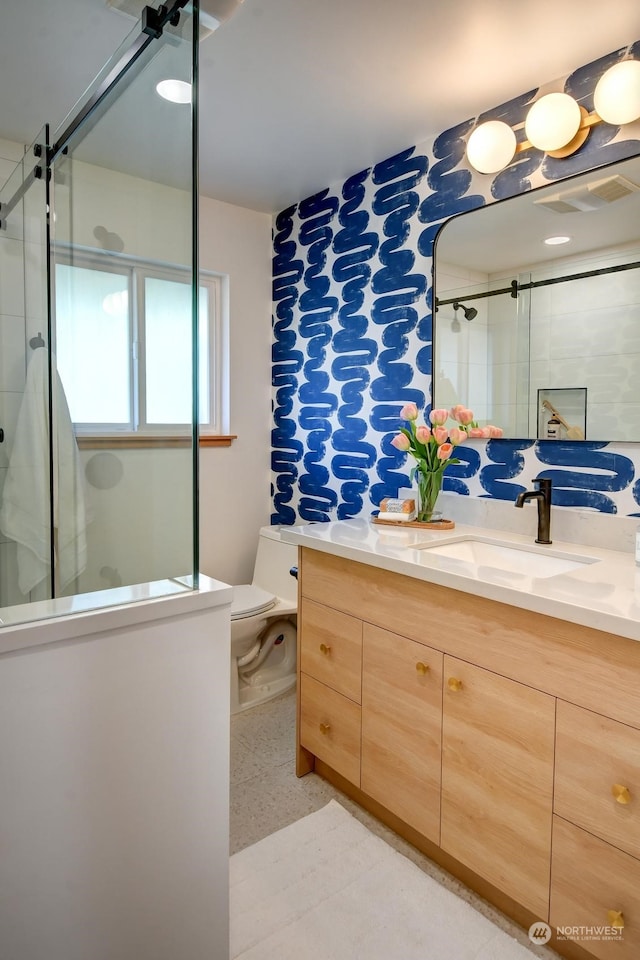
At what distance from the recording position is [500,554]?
1865mm

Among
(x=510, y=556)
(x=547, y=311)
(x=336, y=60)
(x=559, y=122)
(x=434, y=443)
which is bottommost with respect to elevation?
(x=510, y=556)

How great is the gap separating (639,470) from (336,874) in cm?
144

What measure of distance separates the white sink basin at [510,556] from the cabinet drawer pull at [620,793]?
567mm

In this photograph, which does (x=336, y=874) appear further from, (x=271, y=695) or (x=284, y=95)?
(x=284, y=95)

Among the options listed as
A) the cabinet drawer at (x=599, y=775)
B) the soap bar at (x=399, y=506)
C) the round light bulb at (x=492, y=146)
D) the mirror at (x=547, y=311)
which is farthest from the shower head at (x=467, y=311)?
the cabinet drawer at (x=599, y=775)

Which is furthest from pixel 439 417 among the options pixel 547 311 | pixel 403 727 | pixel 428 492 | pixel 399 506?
pixel 403 727

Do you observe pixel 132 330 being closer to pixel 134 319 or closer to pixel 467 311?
pixel 134 319

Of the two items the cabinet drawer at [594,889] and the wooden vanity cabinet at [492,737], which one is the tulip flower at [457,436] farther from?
the cabinet drawer at [594,889]

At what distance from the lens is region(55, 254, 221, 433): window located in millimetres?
1127

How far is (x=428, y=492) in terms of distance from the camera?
2.08m

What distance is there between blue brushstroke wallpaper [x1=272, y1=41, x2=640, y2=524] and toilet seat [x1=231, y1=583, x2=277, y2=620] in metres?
0.46

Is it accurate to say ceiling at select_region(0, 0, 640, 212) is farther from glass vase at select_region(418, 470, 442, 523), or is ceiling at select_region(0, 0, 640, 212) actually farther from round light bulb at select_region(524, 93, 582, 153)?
glass vase at select_region(418, 470, 442, 523)

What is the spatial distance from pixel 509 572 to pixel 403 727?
560 millimetres

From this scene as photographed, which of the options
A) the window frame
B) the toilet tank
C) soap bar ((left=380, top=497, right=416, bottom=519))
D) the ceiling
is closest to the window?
the window frame
